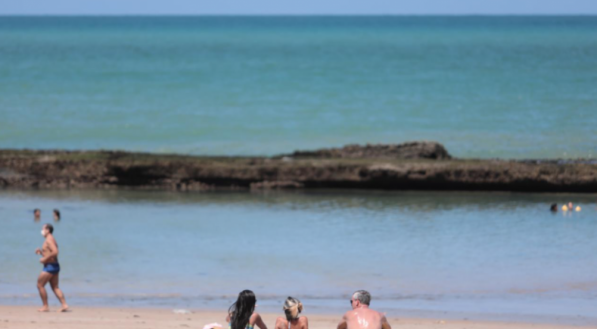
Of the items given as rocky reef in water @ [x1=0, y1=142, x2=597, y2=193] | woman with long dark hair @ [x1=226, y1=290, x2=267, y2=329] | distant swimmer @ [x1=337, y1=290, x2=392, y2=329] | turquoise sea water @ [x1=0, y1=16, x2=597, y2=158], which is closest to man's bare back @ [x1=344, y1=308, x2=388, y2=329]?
distant swimmer @ [x1=337, y1=290, x2=392, y2=329]

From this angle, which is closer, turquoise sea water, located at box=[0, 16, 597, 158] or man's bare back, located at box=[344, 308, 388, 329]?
man's bare back, located at box=[344, 308, 388, 329]

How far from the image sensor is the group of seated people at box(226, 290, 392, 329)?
7.91 m

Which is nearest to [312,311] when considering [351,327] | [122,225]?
[351,327]

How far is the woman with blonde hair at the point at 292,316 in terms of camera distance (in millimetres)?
8133

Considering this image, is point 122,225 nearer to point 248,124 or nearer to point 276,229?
point 276,229

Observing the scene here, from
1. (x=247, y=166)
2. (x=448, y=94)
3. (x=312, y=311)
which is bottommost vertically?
(x=312, y=311)

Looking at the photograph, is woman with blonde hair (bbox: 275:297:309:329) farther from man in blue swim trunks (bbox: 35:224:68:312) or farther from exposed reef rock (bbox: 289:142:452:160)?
exposed reef rock (bbox: 289:142:452:160)

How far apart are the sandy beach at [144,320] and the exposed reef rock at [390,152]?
12.2 m

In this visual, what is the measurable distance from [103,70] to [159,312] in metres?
54.0

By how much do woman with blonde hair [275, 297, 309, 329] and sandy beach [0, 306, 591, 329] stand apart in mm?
2833

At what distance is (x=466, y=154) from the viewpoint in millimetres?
31969

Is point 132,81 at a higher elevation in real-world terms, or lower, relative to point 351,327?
higher

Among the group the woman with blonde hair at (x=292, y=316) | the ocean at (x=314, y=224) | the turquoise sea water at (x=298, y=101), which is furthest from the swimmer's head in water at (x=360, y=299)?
the turquoise sea water at (x=298, y=101)

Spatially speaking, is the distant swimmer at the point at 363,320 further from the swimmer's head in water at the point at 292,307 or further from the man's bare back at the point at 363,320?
the swimmer's head in water at the point at 292,307
